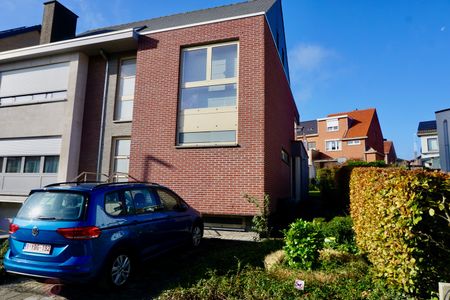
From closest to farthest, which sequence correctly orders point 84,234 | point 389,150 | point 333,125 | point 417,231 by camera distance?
point 417,231, point 84,234, point 333,125, point 389,150

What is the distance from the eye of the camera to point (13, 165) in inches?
495

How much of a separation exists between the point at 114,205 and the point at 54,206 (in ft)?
2.83

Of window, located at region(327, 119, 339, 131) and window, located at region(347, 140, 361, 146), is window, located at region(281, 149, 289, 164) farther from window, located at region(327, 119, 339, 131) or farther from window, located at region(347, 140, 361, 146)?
window, located at region(327, 119, 339, 131)

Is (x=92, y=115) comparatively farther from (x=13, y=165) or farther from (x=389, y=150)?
(x=389, y=150)

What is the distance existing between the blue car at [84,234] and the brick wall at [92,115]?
702 cm

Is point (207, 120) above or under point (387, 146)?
under

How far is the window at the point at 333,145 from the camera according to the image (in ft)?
149

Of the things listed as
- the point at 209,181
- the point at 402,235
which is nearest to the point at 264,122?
the point at 209,181

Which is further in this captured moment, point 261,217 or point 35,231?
point 261,217

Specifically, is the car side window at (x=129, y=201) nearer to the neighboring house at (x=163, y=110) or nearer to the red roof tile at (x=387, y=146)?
the neighboring house at (x=163, y=110)

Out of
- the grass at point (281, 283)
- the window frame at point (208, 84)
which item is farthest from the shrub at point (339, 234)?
the window frame at point (208, 84)

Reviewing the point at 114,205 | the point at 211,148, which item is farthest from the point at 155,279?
the point at 211,148

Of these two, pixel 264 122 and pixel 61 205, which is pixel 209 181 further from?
pixel 61 205

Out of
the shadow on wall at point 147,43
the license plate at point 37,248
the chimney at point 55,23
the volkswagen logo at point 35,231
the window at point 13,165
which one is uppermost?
the chimney at point 55,23
